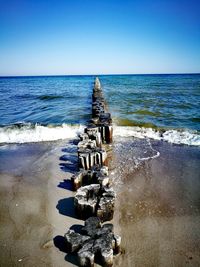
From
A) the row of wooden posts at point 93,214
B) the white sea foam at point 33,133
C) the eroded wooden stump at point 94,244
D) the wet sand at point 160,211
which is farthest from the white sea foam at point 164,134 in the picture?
the eroded wooden stump at point 94,244

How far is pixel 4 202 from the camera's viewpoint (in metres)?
4.28

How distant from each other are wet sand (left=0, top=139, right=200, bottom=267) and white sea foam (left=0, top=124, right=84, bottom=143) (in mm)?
1429

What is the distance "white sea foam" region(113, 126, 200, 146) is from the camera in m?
7.77

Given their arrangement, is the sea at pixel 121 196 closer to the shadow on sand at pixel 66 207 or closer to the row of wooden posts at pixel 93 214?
the shadow on sand at pixel 66 207

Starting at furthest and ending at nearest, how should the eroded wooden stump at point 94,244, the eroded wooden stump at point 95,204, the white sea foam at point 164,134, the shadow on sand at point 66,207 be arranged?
1. the white sea foam at point 164,134
2. the shadow on sand at point 66,207
3. the eroded wooden stump at point 95,204
4. the eroded wooden stump at point 94,244

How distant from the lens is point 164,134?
8.64 metres

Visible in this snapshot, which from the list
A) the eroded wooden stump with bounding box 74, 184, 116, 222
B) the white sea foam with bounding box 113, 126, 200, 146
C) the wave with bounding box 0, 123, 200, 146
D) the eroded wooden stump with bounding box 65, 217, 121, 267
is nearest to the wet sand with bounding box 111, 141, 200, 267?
the eroded wooden stump with bounding box 65, 217, 121, 267

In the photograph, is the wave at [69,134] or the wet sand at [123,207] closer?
the wet sand at [123,207]

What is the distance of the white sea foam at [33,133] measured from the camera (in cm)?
820

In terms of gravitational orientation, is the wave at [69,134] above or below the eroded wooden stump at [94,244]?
above

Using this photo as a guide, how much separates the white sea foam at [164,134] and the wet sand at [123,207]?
0.96 metres

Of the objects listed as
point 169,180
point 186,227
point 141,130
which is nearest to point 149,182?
point 169,180

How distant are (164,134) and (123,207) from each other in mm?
5307

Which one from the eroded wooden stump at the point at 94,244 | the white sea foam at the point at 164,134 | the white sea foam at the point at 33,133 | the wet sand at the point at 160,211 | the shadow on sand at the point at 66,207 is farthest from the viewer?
the white sea foam at the point at 33,133
